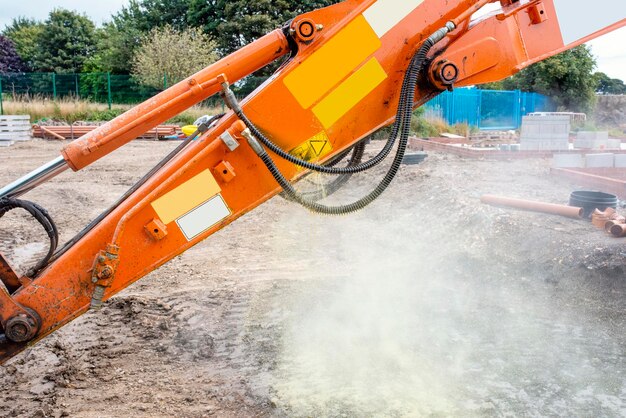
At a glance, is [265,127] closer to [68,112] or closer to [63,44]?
[68,112]

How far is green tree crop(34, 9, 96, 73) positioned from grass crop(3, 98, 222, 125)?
19116 mm

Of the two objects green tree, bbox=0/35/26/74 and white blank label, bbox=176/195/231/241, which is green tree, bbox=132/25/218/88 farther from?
white blank label, bbox=176/195/231/241

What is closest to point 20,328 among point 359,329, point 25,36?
point 359,329

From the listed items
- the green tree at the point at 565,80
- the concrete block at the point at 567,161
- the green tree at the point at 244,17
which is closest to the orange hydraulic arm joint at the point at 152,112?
the concrete block at the point at 567,161

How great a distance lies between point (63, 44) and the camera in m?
44.9

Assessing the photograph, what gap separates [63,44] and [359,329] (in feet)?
154

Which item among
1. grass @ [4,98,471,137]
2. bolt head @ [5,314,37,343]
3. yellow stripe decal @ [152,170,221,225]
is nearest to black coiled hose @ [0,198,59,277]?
bolt head @ [5,314,37,343]

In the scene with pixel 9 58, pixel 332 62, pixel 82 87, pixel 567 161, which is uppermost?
pixel 9 58

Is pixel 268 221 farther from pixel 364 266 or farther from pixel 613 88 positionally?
pixel 613 88

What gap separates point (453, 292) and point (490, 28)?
313 cm

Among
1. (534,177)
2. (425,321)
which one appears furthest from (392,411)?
(534,177)

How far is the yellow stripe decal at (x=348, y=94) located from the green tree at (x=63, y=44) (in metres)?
45.5

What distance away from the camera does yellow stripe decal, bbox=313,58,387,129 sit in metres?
2.80

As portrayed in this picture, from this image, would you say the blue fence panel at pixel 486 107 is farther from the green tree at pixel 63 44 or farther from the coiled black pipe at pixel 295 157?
the green tree at pixel 63 44
